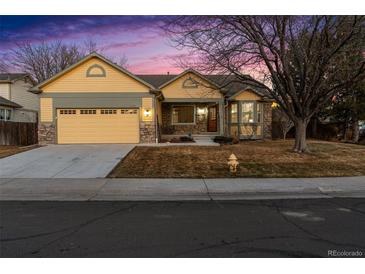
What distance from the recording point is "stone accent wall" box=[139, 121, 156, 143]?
19.4 meters

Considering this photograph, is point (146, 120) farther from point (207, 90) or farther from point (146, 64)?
point (146, 64)

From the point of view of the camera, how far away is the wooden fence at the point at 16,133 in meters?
21.2

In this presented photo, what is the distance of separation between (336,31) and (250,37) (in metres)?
3.89

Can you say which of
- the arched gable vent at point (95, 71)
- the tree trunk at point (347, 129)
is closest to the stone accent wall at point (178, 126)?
the arched gable vent at point (95, 71)

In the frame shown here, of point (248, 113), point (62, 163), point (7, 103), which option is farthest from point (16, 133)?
point (248, 113)

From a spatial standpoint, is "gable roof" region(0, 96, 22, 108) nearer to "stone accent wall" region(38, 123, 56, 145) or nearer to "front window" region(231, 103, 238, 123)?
"stone accent wall" region(38, 123, 56, 145)

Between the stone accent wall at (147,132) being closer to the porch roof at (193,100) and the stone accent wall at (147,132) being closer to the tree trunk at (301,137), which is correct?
the porch roof at (193,100)

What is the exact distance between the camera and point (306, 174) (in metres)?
10.9

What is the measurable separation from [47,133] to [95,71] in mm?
4980

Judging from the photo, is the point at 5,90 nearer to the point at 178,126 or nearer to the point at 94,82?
the point at 94,82

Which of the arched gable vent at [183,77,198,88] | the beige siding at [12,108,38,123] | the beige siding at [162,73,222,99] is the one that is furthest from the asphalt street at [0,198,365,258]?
the beige siding at [12,108,38,123]

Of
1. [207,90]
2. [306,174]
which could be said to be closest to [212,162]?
[306,174]

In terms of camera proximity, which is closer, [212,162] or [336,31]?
[212,162]

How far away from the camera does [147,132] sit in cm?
1944
